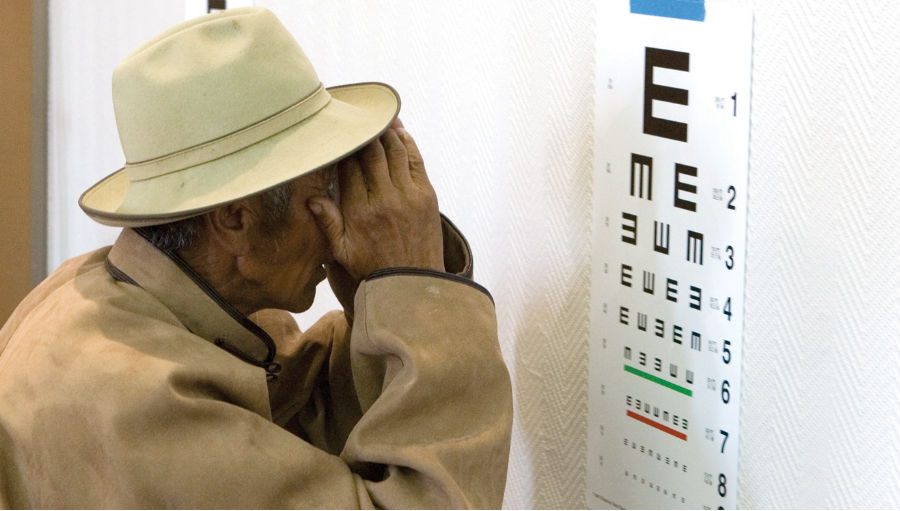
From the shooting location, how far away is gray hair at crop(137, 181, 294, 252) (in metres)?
1.08

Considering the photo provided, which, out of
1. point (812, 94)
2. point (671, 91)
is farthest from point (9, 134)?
point (812, 94)

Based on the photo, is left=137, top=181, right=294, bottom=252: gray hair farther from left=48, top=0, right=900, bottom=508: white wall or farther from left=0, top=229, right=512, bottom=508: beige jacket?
left=48, top=0, right=900, bottom=508: white wall

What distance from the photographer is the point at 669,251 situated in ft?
3.66

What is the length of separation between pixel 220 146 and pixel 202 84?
61 mm

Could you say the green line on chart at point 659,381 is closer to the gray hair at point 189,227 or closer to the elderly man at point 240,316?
the elderly man at point 240,316

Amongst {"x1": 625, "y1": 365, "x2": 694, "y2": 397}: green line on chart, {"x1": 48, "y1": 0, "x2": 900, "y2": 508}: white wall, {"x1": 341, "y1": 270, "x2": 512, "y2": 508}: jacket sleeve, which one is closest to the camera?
{"x1": 48, "y1": 0, "x2": 900, "y2": 508}: white wall

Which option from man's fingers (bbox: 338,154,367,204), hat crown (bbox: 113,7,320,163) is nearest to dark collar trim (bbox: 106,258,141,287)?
hat crown (bbox: 113,7,320,163)

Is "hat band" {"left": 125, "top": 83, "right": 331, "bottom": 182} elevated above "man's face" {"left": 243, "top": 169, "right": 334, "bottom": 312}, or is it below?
above

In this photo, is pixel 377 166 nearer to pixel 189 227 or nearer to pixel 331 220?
pixel 331 220

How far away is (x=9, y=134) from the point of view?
8.54ft

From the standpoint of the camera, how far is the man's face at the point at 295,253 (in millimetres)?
1099

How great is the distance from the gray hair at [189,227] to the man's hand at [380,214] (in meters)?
0.03

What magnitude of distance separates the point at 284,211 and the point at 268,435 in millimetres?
228

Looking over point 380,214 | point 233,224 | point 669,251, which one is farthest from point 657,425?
point 233,224
